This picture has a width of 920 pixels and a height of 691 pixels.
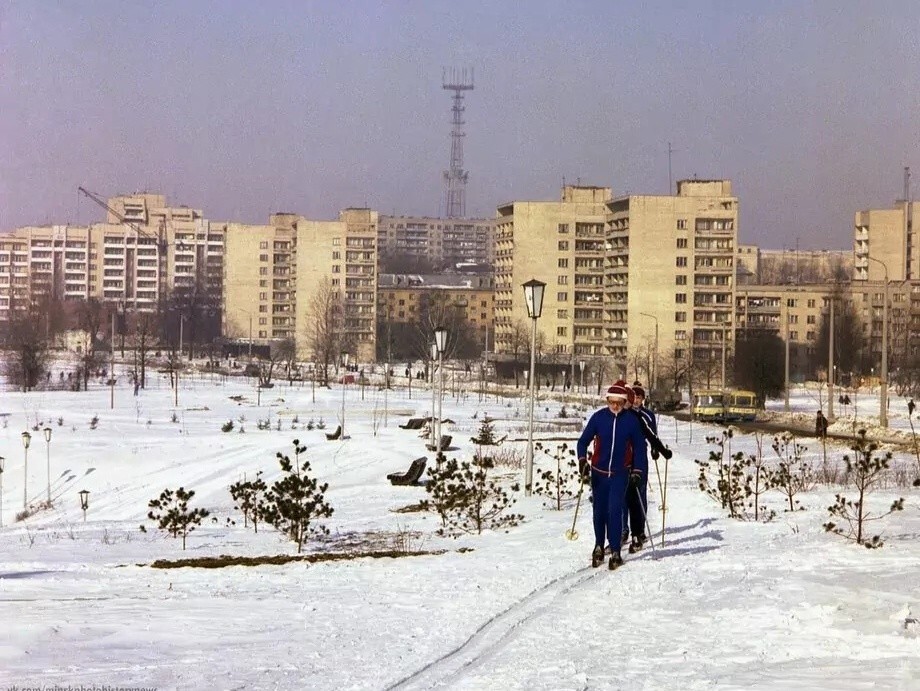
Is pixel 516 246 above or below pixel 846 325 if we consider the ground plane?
above

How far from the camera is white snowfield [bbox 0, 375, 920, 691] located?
22.1ft

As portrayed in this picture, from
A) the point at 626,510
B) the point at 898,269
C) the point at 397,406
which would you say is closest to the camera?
the point at 626,510

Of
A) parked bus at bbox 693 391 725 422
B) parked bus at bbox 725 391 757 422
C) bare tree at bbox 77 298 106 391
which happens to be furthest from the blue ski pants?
bare tree at bbox 77 298 106 391

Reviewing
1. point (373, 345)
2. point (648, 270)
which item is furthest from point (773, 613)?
point (373, 345)

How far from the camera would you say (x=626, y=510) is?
1150 centimetres

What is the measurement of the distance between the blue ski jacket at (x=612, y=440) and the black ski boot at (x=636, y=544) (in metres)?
1.04

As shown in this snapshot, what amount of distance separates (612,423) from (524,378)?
7389 centimetres

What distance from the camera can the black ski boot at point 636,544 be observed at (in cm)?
1107

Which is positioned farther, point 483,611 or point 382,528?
point 382,528

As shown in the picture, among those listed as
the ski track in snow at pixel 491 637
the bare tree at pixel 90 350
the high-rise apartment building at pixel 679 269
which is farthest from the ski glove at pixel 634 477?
the high-rise apartment building at pixel 679 269

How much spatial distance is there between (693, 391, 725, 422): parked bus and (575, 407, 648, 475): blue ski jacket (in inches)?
1459

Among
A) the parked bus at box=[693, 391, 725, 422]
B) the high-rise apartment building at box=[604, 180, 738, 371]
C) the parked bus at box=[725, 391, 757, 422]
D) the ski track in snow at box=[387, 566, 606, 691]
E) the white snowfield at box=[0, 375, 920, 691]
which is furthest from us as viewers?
the high-rise apartment building at box=[604, 180, 738, 371]

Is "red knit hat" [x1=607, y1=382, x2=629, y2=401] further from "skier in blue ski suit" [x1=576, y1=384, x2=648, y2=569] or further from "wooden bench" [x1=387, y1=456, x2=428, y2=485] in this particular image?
"wooden bench" [x1=387, y1=456, x2=428, y2=485]

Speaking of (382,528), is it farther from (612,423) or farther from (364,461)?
(364,461)
